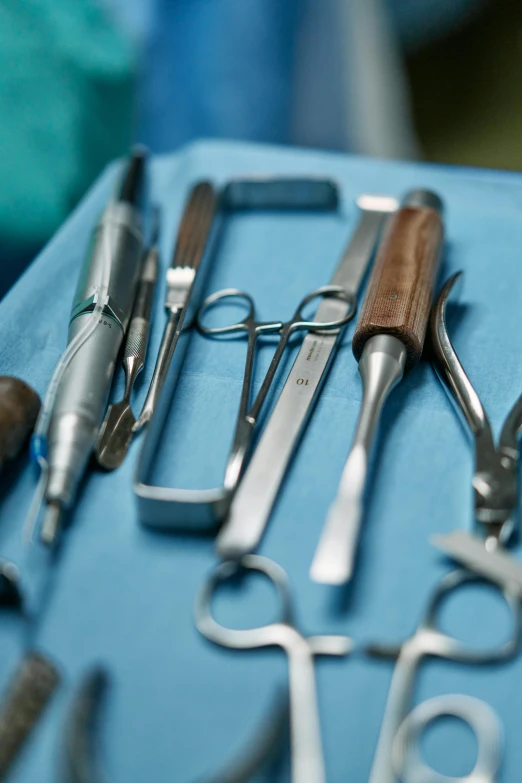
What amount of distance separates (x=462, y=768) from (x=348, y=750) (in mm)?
58

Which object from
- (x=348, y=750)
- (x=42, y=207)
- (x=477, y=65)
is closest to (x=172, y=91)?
(x=42, y=207)

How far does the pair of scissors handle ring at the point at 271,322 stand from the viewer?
642mm

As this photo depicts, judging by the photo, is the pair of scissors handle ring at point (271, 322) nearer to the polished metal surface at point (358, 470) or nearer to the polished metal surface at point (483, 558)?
the polished metal surface at point (358, 470)

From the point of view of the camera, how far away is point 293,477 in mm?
547

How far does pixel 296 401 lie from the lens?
584 millimetres

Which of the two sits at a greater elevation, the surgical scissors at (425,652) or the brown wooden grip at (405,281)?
the brown wooden grip at (405,281)

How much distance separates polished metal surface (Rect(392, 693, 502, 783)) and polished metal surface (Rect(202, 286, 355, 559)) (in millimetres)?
135

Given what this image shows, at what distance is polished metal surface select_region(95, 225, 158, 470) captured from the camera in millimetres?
565

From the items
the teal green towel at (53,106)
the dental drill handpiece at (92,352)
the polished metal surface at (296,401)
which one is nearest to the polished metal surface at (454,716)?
the polished metal surface at (296,401)

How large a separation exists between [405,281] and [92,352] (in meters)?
0.25

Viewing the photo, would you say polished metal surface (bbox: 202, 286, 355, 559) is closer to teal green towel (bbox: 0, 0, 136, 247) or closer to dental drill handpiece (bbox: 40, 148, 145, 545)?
dental drill handpiece (bbox: 40, 148, 145, 545)

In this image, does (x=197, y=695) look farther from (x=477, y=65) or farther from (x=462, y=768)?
(x=477, y=65)

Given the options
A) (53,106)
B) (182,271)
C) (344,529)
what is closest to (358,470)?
(344,529)

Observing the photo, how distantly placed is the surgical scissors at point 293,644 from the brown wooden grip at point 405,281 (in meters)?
0.20
